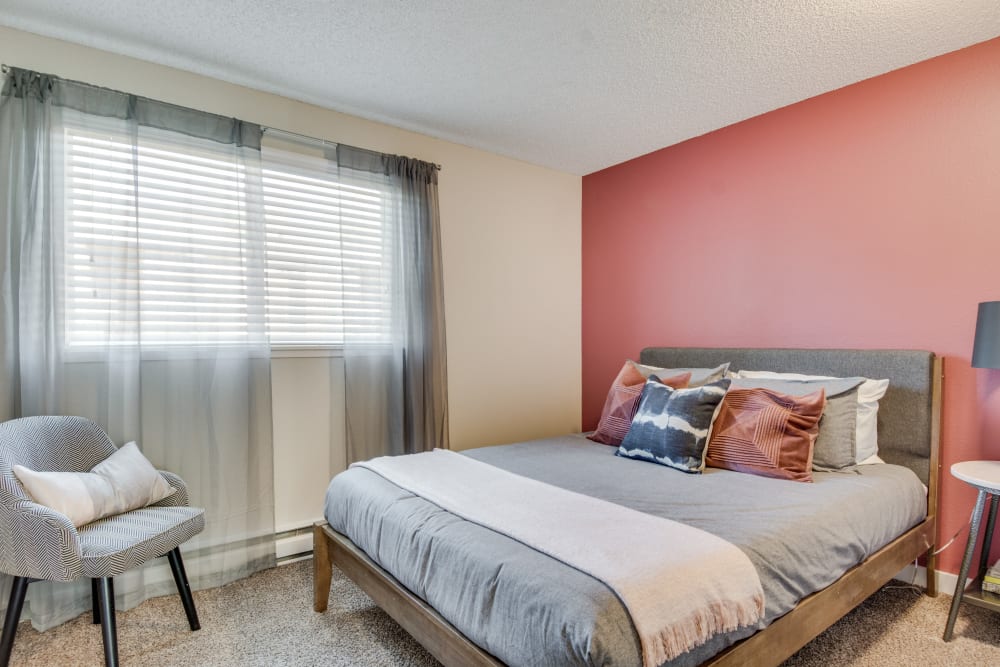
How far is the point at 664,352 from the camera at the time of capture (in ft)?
11.2

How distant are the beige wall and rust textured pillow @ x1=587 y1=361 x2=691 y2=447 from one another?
905 mm

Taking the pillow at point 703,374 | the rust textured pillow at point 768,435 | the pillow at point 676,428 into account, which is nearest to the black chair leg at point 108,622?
the pillow at point 676,428

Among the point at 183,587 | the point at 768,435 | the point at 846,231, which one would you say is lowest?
the point at 183,587

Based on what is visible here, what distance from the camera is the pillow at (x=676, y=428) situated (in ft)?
7.50

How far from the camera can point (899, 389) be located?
Answer: 241 cm

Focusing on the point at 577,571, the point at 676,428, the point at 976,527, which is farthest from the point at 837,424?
the point at 577,571

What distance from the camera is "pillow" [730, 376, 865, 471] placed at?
→ 91.1 inches

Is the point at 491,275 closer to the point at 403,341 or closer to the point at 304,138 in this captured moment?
the point at 403,341

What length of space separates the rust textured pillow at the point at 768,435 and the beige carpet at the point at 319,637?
64 cm

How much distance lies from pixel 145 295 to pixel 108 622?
1.33 meters

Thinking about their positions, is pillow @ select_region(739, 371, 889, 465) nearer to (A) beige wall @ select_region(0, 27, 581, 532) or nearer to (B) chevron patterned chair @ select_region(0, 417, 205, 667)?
(A) beige wall @ select_region(0, 27, 581, 532)

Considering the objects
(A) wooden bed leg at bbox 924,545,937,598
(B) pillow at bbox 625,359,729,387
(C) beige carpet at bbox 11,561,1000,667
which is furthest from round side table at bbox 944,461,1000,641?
(B) pillow at bbox 625,359,729,387

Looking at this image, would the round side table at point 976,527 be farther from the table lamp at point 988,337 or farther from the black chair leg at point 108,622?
the black chair leg at point 108,622

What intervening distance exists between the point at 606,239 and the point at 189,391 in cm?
288
